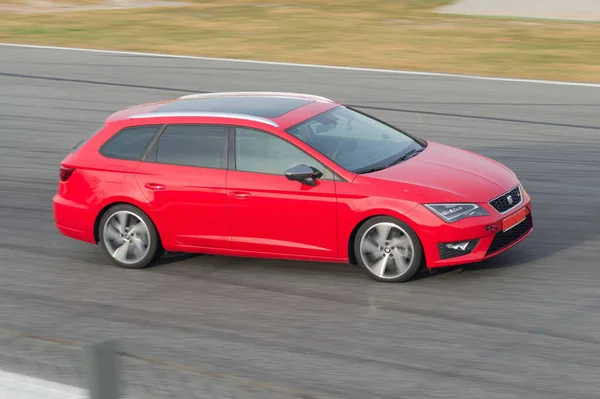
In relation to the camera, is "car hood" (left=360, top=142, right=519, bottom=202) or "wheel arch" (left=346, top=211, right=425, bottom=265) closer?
"wheel arch" (left=346, top=211, right=425, bottom=265)

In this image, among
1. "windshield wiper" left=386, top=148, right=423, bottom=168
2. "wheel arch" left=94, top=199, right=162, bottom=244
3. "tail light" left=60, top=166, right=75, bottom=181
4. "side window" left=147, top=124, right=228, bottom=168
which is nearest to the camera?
"windshield wiper" left=386, top=148, right=423, bottom=168

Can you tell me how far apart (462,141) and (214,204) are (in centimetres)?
626

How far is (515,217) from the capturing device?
30.5 ft

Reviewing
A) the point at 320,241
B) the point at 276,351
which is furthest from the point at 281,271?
the point at 276,351

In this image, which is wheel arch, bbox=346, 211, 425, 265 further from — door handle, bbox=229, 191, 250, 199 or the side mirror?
door handle, bbox=229, 191, 250, 199

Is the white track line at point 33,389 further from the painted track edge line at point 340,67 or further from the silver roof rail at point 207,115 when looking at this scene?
the painted track edge line at point 340,67

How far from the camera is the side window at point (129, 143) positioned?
9992 millimetres

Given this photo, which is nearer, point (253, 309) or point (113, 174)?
point (253, 309)

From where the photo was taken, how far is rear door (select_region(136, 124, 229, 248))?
9.55 metres

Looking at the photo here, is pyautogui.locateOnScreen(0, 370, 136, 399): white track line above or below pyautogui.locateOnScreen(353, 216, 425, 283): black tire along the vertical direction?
above

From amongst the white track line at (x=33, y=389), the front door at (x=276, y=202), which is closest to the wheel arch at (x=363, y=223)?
the front door at (x=276, y=202)

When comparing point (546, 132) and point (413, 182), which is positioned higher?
point (413, 182)

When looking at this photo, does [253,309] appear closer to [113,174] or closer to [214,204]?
[214,204]

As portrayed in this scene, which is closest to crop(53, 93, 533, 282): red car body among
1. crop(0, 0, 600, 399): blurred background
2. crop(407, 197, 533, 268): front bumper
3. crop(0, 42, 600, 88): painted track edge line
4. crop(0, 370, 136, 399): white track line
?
crop(407, 197, 533, 268): front bumper
